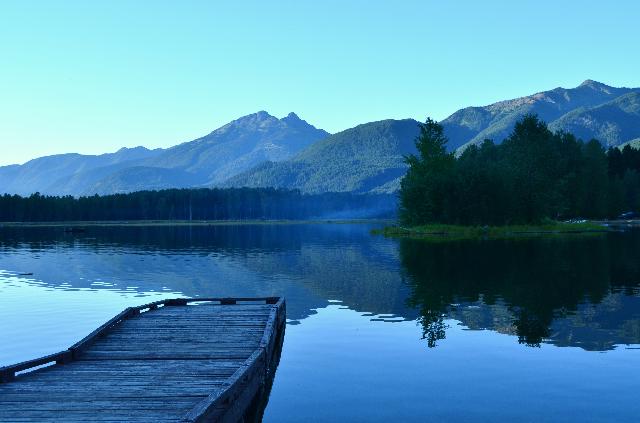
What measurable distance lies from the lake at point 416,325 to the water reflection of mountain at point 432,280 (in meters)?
0.19

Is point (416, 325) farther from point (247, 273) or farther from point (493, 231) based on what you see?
point (493, 231)

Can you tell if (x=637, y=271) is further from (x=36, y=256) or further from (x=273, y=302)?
(x=36, y=256)

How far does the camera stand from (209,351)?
24.2 m

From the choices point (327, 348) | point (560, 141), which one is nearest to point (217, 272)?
point (327, 348)

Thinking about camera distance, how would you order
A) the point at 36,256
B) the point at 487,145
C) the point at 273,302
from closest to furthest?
the point at 273,302 < the point at 36,256 < the point at 487,145

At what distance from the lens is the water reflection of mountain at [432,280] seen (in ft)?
120

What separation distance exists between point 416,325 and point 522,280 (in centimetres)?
2264

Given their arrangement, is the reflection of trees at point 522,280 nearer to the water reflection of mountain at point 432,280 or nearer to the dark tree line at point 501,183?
the water reflection of mountain at point 432,280

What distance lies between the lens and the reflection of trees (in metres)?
38.4

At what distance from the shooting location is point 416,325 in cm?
3609

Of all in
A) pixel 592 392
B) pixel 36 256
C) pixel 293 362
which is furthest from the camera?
pixel 36 256

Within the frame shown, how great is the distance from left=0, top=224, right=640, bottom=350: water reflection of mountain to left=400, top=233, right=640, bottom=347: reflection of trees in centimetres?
9

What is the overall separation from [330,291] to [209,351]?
2904 cm

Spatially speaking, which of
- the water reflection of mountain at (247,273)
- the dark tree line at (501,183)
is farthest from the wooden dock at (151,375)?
the dark tree line at (501,183)
